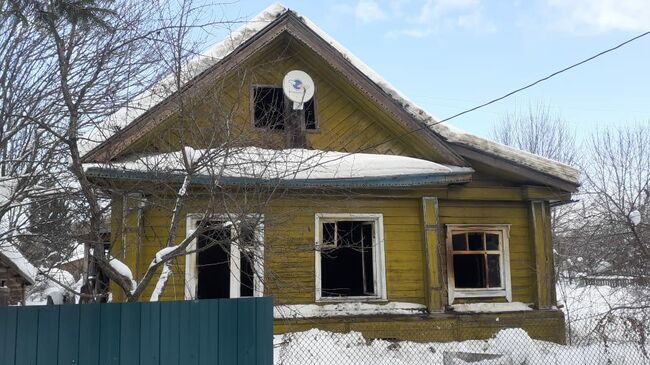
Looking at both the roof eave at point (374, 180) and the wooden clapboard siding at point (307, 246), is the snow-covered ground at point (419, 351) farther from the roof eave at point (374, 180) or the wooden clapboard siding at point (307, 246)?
the roof eave at point (374, 180)

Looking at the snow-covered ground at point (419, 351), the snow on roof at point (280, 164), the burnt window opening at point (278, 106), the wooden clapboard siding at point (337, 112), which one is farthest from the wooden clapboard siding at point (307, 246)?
the burnt window opening at point (278, 106)

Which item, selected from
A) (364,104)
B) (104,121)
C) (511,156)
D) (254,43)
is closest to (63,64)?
(104,121)

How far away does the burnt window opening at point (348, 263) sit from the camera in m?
10.5

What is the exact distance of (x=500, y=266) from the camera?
10.6 metres

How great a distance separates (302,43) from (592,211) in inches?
311

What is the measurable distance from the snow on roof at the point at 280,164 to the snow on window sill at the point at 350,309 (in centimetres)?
212

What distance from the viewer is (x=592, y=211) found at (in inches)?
525

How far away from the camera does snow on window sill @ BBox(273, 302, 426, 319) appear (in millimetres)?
9289

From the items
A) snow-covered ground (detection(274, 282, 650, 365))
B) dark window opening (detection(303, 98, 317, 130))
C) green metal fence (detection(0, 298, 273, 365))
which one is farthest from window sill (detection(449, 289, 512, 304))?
green metal fence (detection(0, 298, 273, 365))

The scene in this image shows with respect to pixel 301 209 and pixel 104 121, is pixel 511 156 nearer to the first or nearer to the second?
pixel 301 209

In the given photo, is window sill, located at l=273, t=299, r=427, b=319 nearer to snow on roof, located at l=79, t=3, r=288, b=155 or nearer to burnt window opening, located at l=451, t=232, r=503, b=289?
burnt window opening, located at l=451, t=232, r=503, b=289

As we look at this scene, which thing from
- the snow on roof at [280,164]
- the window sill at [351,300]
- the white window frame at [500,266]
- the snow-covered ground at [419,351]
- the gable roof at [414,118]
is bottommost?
the snow-covered ground at [419,351]

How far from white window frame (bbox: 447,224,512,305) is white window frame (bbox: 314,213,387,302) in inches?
48.3

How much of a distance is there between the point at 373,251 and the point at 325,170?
1.80 metres
